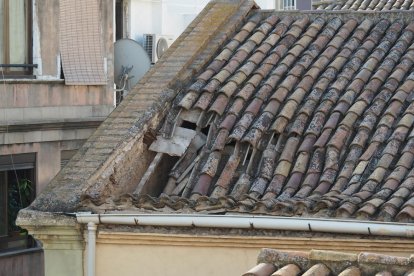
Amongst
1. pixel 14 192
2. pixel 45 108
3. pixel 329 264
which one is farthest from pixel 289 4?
pixel 329 264

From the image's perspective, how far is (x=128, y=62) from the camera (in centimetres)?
2947

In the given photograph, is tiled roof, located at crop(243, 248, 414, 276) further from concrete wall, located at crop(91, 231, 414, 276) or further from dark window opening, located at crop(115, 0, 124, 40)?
dark window opening, located at crop(115, 0, 124, 40)

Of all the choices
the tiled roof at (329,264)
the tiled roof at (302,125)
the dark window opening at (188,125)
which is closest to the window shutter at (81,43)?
the tiled roof at (302,125)

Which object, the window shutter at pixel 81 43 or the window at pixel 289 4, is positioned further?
the window at pixel 289 4

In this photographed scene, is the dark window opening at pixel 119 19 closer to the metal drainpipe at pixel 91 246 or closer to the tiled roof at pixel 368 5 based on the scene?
the tiled roof at pixel 368 5

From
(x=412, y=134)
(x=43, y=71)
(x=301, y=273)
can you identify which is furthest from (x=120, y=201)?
(x=43, y=71)

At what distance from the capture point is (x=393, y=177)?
13.0 metres

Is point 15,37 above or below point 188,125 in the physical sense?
above

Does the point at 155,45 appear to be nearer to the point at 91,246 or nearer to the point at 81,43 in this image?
the point at 81,43

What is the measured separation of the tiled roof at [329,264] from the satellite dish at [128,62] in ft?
60.7

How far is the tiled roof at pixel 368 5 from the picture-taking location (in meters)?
29.8

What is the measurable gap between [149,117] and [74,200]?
1.43 meters

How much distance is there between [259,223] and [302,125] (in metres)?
1.88

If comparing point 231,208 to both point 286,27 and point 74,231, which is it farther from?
point 286,27
